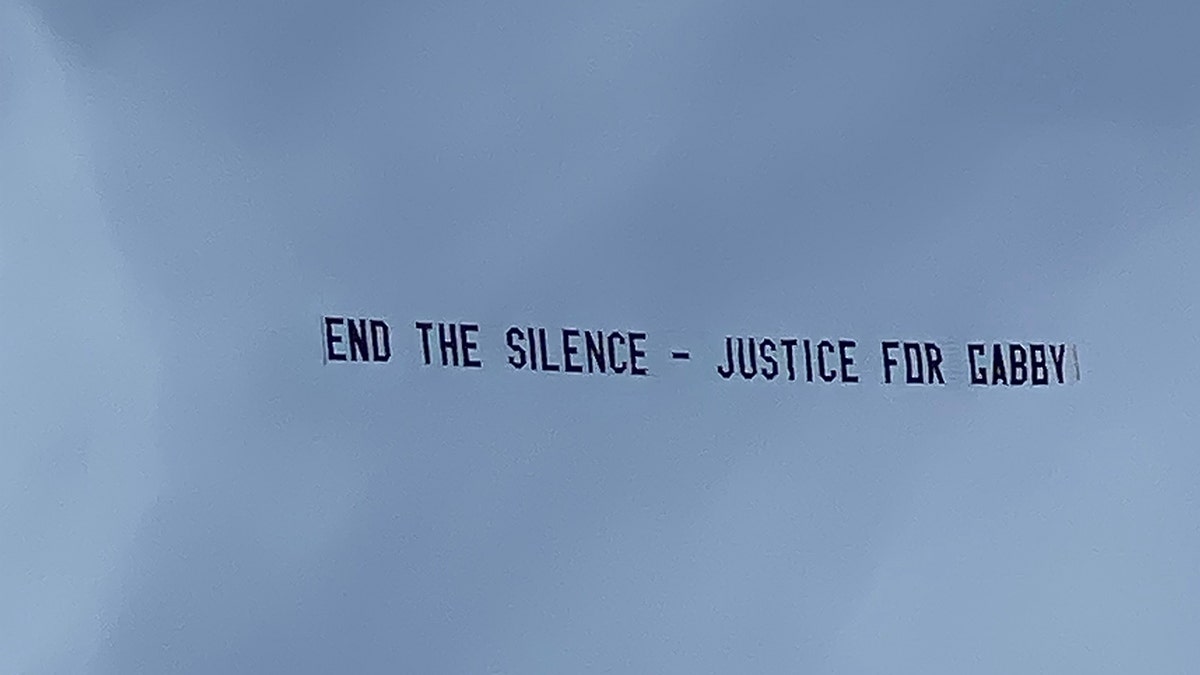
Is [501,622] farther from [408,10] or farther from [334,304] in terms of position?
[408,10]

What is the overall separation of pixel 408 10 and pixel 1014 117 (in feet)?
1.26

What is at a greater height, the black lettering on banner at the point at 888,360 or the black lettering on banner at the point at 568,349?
the black lettering on banner at the point at 568,349

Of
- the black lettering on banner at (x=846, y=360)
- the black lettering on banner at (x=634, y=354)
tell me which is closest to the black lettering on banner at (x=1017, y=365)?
the black lettering on banner at (x=846, y=360)

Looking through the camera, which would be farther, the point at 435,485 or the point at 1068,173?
the point at 1068,173

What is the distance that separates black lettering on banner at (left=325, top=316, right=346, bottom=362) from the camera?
33.4 inches

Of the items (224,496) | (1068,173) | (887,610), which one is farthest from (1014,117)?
(224,496)

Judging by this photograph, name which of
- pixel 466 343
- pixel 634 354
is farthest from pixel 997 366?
pixel 466 343

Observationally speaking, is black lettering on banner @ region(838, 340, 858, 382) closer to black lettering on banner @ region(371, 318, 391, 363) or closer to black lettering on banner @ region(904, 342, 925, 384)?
black lettering on banner @ region(904, 342, 925, 384)

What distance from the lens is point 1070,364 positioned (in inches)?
38.7

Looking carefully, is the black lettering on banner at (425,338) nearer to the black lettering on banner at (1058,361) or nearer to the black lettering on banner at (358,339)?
the black lettering on banner at (358,339)

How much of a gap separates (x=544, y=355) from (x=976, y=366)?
0.28 m

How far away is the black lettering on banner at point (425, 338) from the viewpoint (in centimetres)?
87

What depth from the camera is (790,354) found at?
0.93 metres

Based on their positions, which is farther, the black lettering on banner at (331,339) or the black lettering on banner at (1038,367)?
the black lettering on banner at (1038,367)
